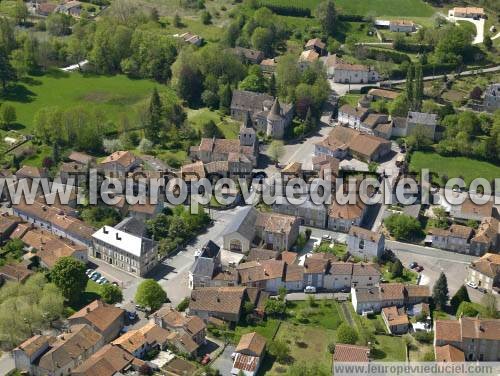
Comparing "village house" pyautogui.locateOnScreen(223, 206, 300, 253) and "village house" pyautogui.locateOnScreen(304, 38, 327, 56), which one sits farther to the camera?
"village house" pyautogui.locateOnScreen(304, 38, 327, 56)

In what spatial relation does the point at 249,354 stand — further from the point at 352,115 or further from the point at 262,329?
the point at 352,115

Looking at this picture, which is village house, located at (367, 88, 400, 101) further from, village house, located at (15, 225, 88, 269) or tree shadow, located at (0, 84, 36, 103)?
village house, located at (15, 225, 88, 269)

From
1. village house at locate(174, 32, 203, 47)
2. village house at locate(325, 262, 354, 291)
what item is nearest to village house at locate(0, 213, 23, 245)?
village house at locate(325, 262, 354, 291)

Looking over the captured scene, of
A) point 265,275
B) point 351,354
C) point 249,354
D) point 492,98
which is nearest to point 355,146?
point 492,98

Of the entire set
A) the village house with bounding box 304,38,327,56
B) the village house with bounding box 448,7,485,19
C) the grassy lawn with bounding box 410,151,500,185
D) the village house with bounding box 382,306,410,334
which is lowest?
the village house with bounding box 382,306,410,334

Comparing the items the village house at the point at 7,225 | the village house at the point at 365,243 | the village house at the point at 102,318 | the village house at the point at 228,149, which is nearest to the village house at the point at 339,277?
the village house at the point at 365,243

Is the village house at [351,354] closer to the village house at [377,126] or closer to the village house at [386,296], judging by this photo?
the village house at [386,296]

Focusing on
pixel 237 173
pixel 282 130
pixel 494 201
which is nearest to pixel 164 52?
pixel 282 130
